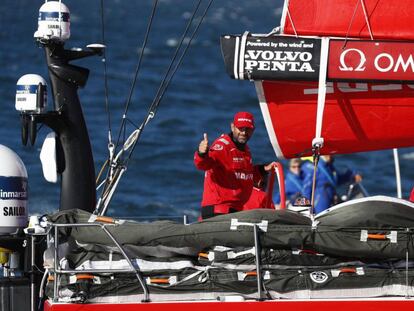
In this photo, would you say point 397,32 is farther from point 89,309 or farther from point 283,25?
point 89,309

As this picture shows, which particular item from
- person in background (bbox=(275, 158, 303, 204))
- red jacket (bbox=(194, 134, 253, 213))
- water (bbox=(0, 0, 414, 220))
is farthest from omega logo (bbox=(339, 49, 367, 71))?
water (bbox=(0, 0, 414, 220))

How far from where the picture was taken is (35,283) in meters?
8.50

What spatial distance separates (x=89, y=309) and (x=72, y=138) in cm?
167

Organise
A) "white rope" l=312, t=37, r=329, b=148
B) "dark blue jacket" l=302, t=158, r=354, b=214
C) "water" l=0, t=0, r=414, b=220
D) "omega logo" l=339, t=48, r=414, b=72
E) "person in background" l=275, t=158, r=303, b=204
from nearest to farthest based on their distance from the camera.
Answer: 1. "white rope" l=312, t=37, r=329, b=148
2. "omega logo" l=339, t=48, r=414, b=72
3. "dark blue jacket" l=302, t=158, r=354, b=214
4. "person in background" l=275, t=158, r=303, b=204
5. "water" l=0, t=0, r=414, b=220

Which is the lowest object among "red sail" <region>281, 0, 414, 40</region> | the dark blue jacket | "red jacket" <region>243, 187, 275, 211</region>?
"red jacket" <region>243, 187, 275, 211</region>

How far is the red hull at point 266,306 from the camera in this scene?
7.79 m

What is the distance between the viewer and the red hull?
25.6ft

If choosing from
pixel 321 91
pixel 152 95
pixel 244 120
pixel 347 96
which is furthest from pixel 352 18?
pixel 152 95

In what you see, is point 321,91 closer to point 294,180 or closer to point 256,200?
point 256,200

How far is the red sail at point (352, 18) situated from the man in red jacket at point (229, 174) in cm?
77

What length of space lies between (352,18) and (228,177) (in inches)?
55.2

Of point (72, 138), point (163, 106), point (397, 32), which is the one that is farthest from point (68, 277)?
point (163, 106)

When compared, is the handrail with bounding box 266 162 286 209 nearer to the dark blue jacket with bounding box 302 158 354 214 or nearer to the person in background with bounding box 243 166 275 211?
the person in background with bounding box 243 166 275 211

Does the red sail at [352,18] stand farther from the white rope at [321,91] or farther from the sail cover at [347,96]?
the white rope at [321,91]
